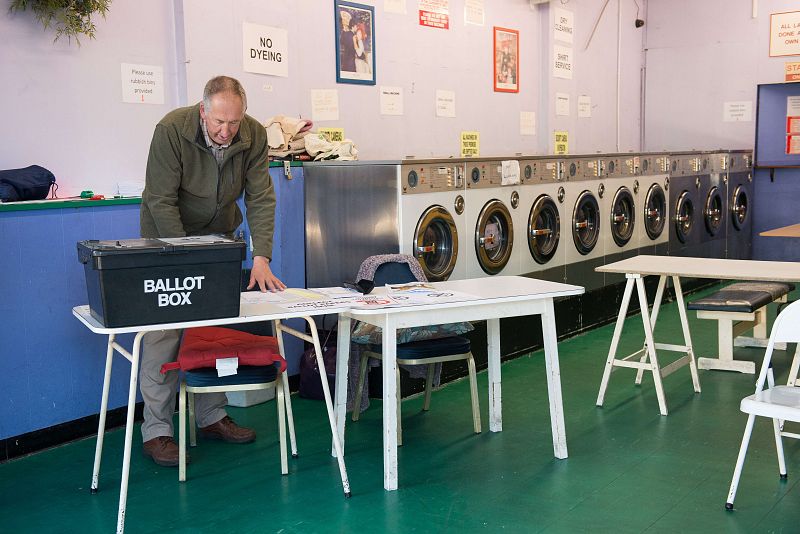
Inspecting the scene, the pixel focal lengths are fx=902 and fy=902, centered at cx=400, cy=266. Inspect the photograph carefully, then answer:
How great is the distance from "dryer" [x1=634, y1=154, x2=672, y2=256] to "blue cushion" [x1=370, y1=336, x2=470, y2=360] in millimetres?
3589

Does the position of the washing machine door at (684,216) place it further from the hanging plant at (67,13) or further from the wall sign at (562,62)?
the hanging plant at (67,13)

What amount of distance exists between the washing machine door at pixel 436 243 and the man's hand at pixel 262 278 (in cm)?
134

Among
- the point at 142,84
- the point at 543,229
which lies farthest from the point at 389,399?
the point at 543,229

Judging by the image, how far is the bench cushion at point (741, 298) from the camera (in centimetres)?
509

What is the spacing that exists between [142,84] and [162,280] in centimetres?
199

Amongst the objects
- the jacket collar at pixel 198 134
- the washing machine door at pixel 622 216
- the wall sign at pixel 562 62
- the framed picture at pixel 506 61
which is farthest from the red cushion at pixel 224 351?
the wall sign at pixel 562 62

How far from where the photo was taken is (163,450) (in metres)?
3.79

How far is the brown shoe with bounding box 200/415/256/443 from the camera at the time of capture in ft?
13.3

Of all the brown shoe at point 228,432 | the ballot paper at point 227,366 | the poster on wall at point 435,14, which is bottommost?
the brown shoe at point 228,432

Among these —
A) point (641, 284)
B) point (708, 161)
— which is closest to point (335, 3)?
point (641, 284)

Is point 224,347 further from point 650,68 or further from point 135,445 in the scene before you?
point 650,68

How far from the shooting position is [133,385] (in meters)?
2.95

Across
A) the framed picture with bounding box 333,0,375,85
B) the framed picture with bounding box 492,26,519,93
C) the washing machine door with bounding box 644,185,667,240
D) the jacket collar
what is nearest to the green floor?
the jacket collar

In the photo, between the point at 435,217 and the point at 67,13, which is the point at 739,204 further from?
the point at 67,13
